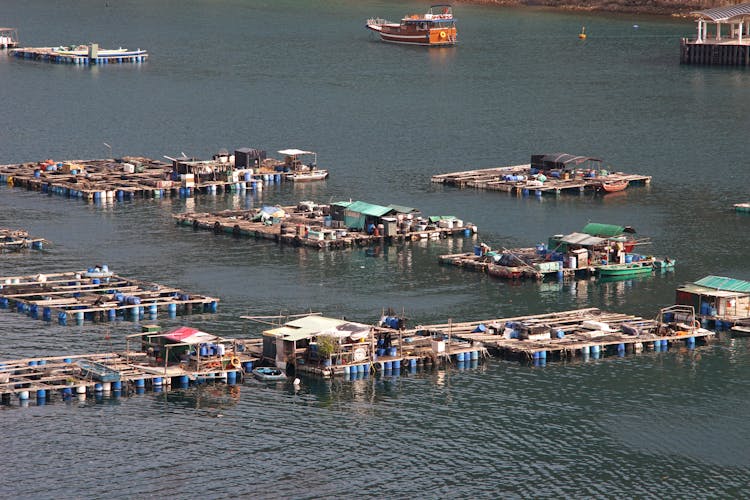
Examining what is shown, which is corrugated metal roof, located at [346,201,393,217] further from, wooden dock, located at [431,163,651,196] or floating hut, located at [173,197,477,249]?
wooden dock, located at [431,163,651,196]

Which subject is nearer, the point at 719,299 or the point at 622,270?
the point at 719,299

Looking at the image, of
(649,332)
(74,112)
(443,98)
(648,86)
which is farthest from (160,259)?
(648,86)

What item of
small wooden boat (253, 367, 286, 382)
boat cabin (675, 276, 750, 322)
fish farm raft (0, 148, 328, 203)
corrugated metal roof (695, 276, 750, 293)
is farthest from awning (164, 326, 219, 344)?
fish farm raft (0, 148, 328, 203)

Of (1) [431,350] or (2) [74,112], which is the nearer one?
(1) [431,350]

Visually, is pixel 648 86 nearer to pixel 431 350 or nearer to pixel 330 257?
pixel 330 257

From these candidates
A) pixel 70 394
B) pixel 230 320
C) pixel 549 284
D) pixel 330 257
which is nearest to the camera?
pixel 70 394

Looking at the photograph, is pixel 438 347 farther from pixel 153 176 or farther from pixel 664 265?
pixel 153 176

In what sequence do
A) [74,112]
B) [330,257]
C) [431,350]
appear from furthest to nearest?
[74,112]
[330,257]
[431,350]

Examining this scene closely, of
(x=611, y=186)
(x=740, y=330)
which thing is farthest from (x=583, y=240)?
(x=611, y=186)
